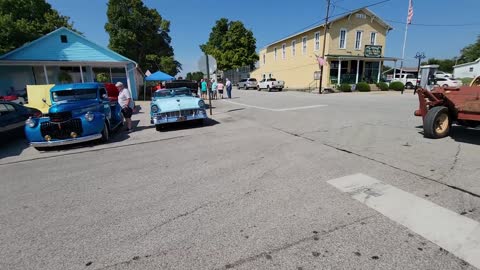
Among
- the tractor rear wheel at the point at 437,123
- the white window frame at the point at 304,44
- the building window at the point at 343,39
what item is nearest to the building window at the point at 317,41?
the white window frame at the point at 304,44

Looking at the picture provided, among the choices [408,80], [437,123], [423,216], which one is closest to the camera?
[423,216]

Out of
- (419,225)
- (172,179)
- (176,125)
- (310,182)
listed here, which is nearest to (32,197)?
(172,179)

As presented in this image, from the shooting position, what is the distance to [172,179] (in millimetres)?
4242

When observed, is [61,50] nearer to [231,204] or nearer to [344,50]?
[231,204]

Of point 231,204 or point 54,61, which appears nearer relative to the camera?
point 231,204

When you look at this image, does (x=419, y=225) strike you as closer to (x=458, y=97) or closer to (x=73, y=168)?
(x=458, y=97)

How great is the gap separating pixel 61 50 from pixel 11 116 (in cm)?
1375

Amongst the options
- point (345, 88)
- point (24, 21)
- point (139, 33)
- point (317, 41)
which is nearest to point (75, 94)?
point (345, 88)

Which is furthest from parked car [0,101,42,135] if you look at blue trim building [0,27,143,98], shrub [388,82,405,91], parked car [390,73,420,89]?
parked car [390,73,420,89]

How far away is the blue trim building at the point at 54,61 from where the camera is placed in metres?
17.8

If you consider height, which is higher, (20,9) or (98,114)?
(20,9)

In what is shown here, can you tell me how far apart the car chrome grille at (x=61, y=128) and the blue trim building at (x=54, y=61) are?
1449 cm

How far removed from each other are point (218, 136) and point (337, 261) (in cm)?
563

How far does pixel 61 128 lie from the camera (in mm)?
6641
